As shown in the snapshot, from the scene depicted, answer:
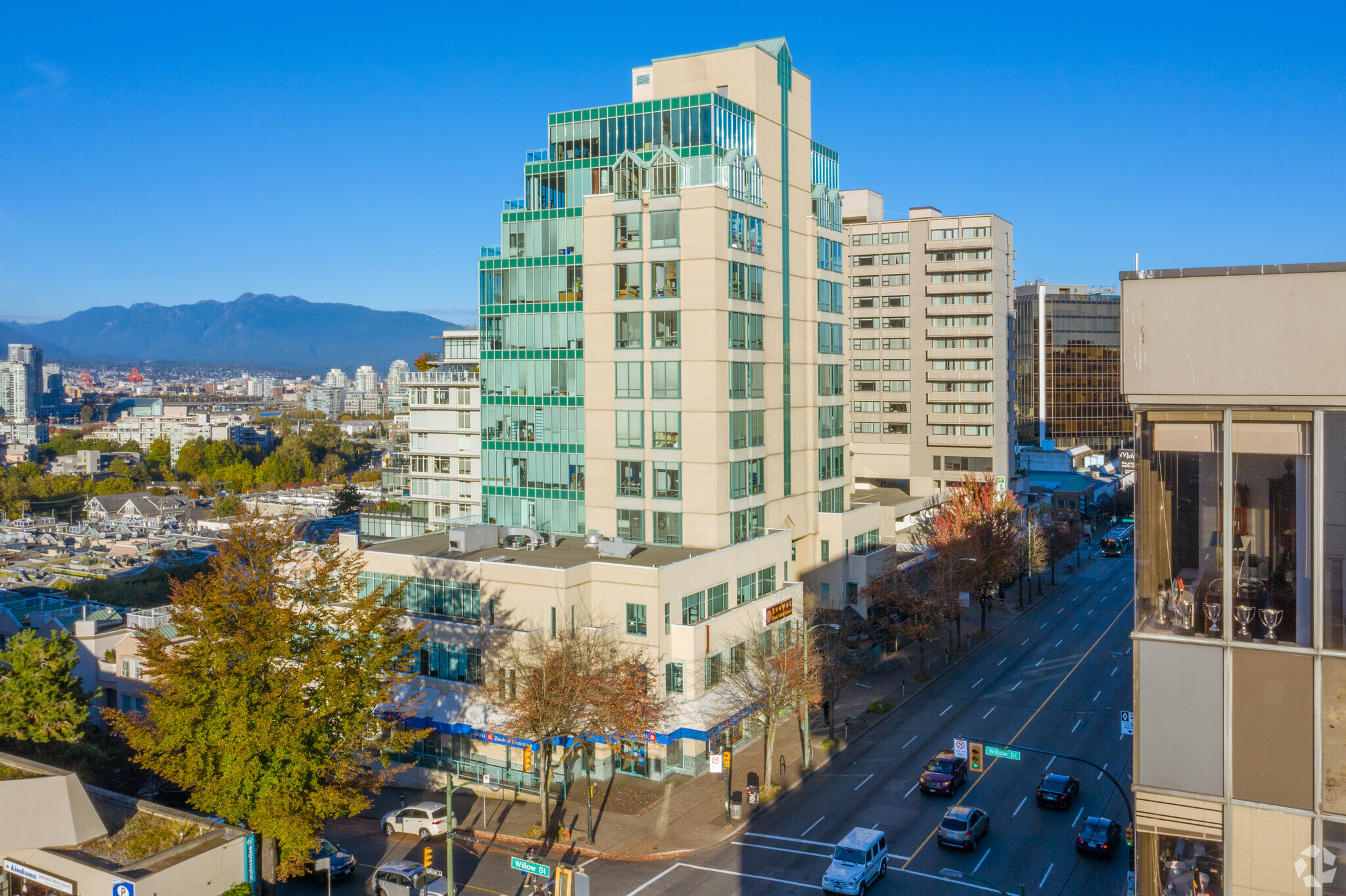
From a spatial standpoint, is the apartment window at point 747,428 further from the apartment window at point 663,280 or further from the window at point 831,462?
the window at point 831,462

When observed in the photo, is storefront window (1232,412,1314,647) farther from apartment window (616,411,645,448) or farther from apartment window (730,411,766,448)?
apartment window (616,411,645,448)

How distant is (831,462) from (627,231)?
22.6m

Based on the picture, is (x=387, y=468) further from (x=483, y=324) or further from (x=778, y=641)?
(x=778, y=641)

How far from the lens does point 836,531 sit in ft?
222

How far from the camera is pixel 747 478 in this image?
5859 cm

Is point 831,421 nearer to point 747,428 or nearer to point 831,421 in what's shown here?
point 831,421

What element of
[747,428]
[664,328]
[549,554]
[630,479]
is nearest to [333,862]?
[549,554]

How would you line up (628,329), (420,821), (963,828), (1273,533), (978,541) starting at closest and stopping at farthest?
(1273,533), (963,828), (420,821), (628,329), (978,541)

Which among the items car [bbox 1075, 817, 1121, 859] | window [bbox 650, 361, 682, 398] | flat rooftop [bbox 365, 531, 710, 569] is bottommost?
car [bbox 1075, 817, 1121, 859]

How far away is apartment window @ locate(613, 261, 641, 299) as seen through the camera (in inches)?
2240

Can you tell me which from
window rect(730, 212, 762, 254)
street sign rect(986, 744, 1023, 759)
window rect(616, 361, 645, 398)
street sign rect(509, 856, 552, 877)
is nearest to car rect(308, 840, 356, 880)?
street sign rect(509, 856, 552, 877)

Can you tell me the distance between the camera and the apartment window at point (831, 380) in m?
67.2

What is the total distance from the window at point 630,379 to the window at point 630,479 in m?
3.90

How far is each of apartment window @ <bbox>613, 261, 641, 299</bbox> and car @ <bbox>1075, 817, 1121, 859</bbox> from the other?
34.7 metres
